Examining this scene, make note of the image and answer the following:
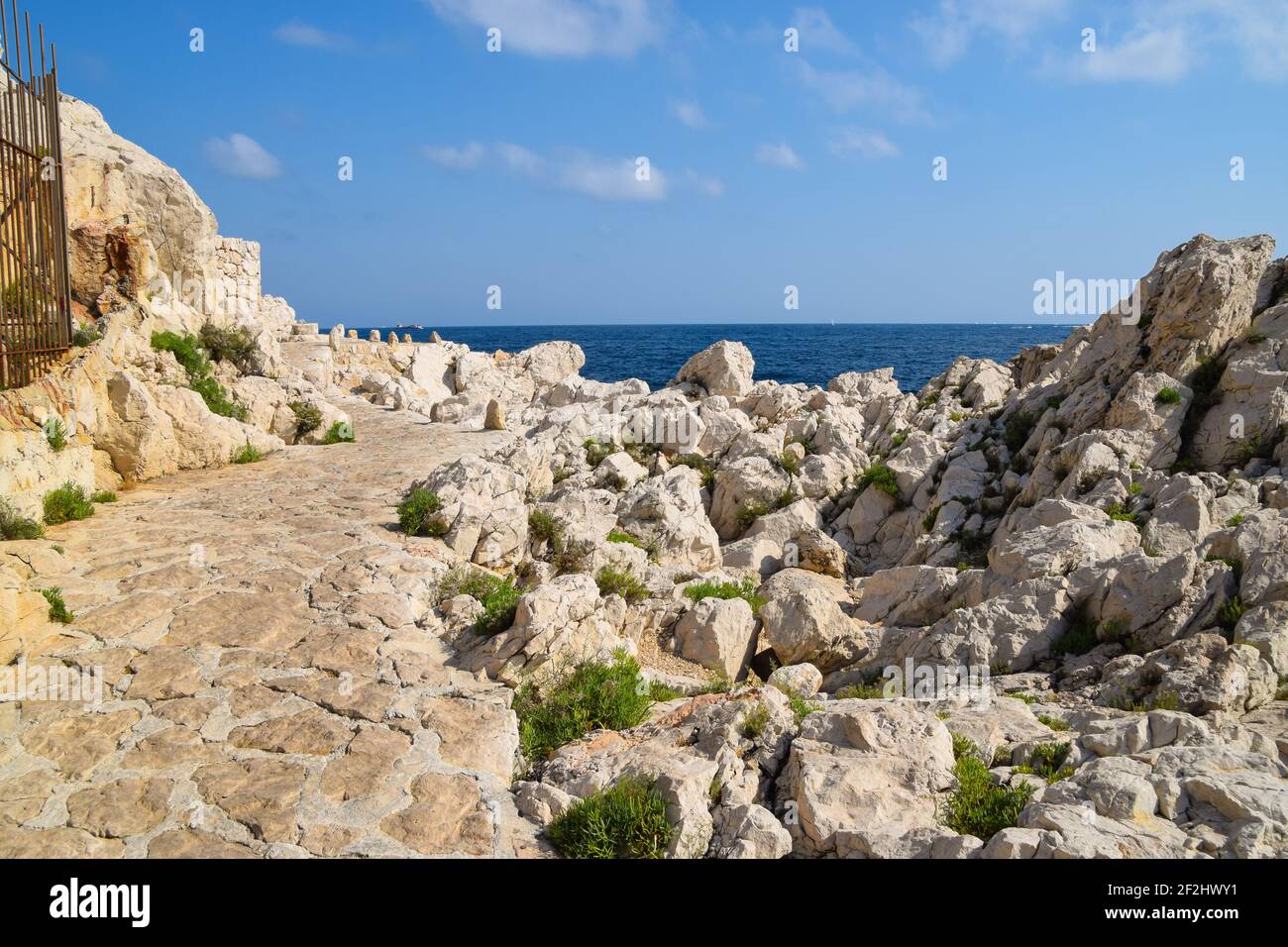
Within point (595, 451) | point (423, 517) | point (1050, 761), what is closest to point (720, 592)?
point (423, 517)

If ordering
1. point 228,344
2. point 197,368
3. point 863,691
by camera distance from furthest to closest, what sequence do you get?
point 228,344 → point 197,368 → point 863,691

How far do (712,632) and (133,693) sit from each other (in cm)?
546

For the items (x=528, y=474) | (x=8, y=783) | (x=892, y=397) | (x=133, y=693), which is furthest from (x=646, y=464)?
(x=8, y=783)

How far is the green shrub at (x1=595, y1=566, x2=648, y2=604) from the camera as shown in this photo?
375 inches

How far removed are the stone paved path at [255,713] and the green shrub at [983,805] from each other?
2.67 meters

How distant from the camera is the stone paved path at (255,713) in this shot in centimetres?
486

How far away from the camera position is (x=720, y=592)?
10.2 m

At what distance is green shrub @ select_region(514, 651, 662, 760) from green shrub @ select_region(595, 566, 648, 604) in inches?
89.3

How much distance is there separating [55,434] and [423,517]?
4.42 metres

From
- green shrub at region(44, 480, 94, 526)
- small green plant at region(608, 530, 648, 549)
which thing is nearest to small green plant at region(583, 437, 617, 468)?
small green plant at region(608, 530, 648, 549)

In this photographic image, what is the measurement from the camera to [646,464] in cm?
1731

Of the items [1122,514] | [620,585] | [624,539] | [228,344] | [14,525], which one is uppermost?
[228,344]

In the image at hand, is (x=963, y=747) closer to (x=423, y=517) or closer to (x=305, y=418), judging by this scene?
(x=423, y=517)
